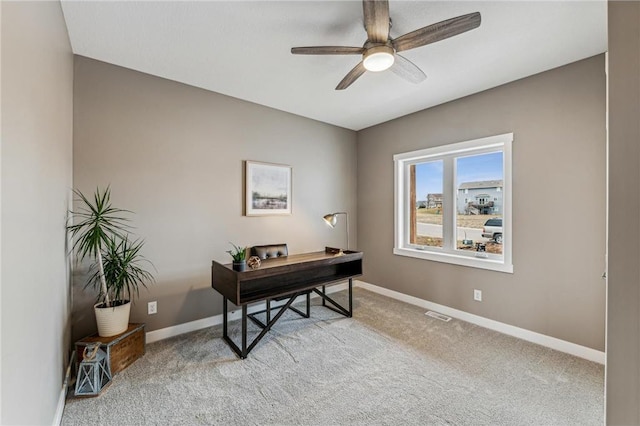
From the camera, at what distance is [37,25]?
4.21 feet

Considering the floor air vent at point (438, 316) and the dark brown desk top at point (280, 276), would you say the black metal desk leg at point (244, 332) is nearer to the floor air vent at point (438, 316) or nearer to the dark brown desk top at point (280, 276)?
the dark brown desk top at point (280, 276)

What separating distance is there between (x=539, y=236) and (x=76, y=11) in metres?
4.21

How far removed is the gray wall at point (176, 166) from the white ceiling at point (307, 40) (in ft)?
0.83

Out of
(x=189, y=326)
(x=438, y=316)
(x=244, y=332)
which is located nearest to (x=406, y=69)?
(x=244, y=332)

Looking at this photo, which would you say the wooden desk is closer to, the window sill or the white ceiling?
the window sill

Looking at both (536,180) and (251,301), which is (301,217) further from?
(536,180)

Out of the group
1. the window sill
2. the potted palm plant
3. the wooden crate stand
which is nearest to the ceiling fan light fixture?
the potted palm plant

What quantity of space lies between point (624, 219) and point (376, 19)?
5.07 ft

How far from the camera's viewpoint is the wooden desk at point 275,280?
7.83ft

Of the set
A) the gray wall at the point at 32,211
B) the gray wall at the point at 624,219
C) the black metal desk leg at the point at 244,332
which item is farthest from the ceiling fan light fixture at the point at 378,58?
the black metal desk leg at the point at 244,332

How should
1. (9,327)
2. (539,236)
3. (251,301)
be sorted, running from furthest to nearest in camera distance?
(539,236) → (251,301) → (9,327)

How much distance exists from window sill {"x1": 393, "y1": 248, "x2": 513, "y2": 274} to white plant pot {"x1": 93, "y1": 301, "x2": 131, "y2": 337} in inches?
128

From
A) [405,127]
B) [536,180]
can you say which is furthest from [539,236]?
[405,127]

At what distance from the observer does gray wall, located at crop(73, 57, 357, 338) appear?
7.84 feet
